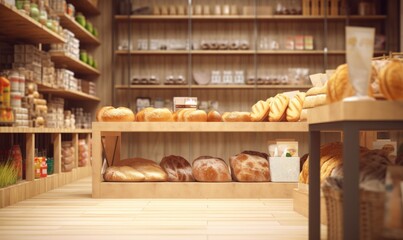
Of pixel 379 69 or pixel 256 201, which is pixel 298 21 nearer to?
pixel 256 201

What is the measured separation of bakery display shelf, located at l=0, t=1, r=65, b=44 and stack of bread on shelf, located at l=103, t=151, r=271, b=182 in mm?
1270

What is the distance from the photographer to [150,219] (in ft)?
9.62

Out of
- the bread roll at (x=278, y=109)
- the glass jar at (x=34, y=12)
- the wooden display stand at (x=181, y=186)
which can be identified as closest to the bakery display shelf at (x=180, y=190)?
the wooden display stand at (x=181, y=186)

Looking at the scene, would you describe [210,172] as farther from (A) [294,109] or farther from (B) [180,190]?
(A) [294,109]

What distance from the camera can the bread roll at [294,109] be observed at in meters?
3.94

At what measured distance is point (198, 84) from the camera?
23.8 ft

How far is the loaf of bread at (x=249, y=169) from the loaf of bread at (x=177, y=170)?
1.06 ft

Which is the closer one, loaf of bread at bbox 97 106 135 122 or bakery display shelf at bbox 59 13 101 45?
loaf of bread at bbox 97 106 135 122

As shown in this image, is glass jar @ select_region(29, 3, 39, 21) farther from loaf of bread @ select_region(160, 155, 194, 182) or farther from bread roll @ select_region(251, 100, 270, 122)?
bread roll @ select_region(251, 100, 270, 122)

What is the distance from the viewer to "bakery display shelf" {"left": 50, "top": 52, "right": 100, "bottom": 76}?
225 inches

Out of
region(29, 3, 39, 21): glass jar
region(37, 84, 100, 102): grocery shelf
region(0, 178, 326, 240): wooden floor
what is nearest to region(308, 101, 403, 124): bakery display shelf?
region(0, 178, 326, 240): wooden floor

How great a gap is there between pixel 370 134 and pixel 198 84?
3.77m

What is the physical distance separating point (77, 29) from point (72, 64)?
1.41 ft

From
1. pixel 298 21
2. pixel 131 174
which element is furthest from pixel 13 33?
pixel 298 21
